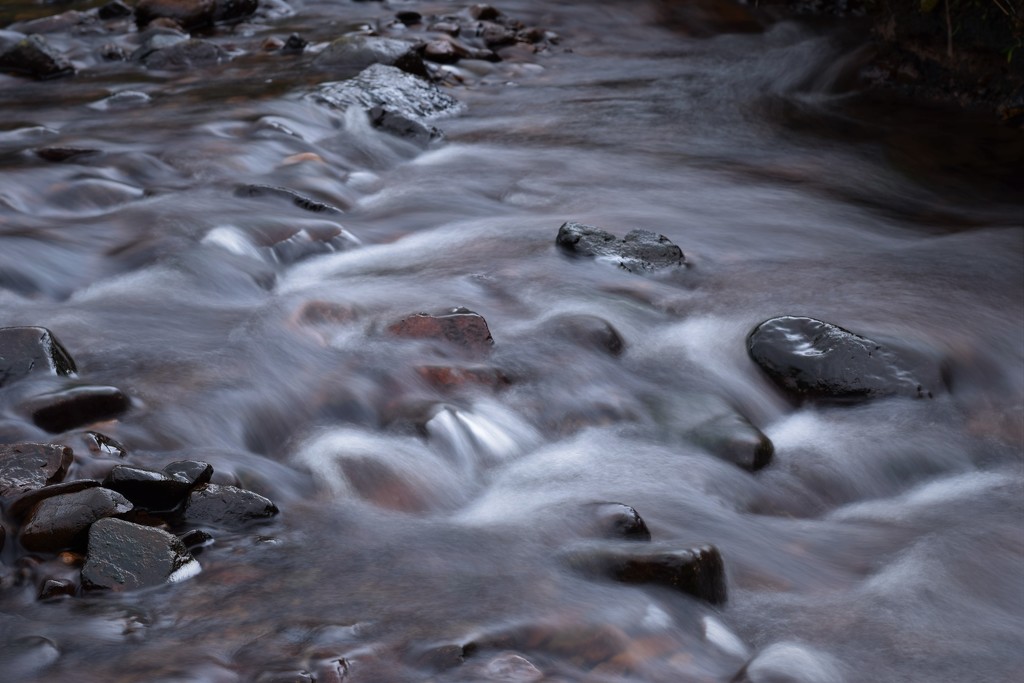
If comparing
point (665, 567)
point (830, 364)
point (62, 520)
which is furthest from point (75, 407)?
point (830, 364)

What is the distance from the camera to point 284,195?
627 centimetres

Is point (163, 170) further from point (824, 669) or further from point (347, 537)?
point (824, 669)

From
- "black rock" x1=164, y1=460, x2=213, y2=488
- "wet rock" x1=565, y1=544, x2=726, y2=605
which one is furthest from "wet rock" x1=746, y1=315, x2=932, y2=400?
"black rock" x1=164, y1=460, x2=213, y2=488

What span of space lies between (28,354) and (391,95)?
5.03 meters

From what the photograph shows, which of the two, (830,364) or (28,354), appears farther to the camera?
(830,364)

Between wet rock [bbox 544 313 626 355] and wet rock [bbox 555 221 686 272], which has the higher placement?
wet rock [bbox 555 221 686 272]

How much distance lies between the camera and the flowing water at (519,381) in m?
2.87

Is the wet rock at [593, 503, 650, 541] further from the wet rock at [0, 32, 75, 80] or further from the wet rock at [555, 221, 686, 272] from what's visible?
the wet rock at [0, 32, 75, 80]

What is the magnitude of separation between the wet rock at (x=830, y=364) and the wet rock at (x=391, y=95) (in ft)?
13.3

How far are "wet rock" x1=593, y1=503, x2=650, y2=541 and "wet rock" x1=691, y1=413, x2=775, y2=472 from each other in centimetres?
70

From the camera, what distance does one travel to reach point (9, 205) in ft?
19.2

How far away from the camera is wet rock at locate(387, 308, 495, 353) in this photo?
14.8ft

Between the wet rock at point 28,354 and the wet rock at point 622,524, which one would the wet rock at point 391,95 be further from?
the wet rock at point 622,524

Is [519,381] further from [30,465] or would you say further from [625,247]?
[30,465]
